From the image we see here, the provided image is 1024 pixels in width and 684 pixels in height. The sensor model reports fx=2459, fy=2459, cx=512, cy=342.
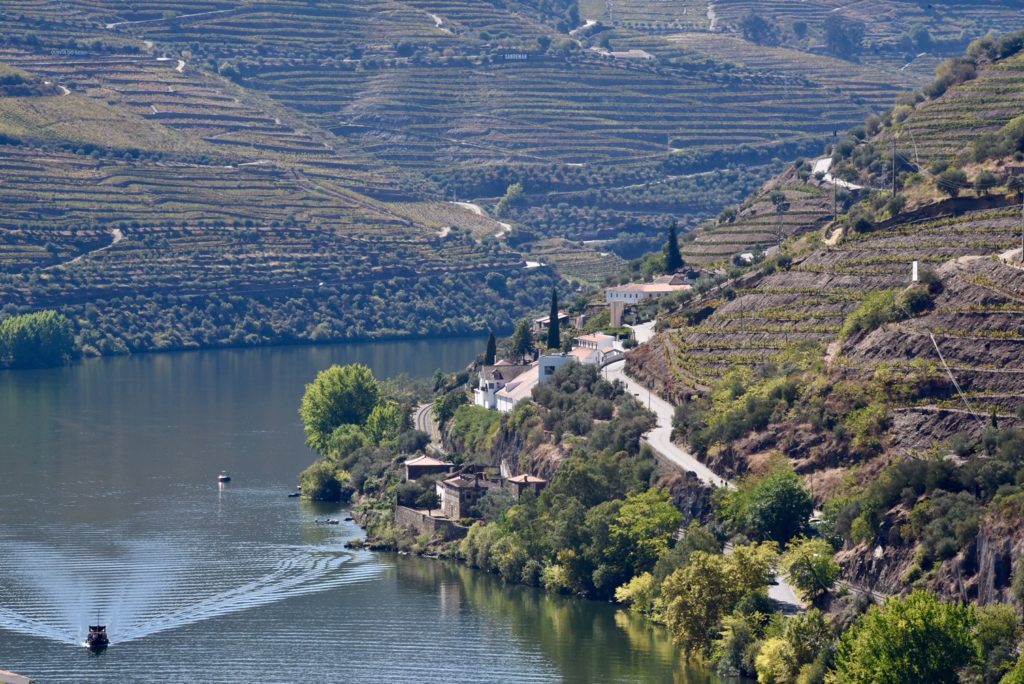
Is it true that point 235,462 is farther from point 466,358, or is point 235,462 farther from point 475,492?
point 466,358

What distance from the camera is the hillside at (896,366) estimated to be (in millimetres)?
75812

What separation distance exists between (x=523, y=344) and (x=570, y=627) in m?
41.5

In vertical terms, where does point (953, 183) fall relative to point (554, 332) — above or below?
above

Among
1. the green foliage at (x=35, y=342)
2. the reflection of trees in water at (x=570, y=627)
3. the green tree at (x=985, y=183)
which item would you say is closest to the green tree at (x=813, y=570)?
the reflection of trees in water at (x=570, y=627)

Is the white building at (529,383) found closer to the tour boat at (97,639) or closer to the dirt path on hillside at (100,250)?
the tour boat at (97,639)

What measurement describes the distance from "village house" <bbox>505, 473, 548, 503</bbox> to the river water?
4389mm

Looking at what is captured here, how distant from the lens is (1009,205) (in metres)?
103

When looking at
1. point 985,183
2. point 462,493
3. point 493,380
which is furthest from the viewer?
point 493,380

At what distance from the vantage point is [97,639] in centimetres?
8044

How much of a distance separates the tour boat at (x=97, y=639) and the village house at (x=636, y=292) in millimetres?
48068

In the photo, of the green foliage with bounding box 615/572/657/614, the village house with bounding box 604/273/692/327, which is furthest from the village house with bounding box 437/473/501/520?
the village house with bounding box 604/273/692/327

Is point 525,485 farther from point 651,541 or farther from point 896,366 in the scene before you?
point 896,366

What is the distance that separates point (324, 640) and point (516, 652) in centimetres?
652

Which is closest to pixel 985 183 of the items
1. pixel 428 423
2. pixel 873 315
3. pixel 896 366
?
pixel 873 315
